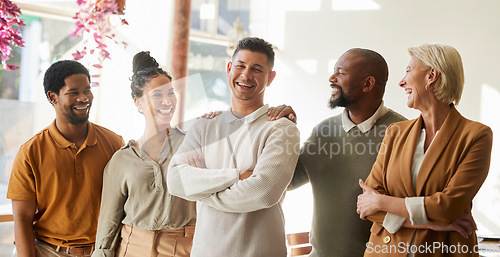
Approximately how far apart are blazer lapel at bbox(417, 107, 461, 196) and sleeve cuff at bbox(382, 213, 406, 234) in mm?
104

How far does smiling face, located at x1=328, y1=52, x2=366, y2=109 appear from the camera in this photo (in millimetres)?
1974

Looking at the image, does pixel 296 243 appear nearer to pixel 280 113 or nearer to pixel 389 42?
pixel 280 113

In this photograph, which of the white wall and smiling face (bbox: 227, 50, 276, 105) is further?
the white wall

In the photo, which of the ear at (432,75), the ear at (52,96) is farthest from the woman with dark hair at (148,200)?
the ear at (432,75)

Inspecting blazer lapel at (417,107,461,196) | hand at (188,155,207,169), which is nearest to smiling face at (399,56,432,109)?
blazer lapel at (417,107,461,196)

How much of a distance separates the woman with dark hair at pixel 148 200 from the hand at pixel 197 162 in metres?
0.25

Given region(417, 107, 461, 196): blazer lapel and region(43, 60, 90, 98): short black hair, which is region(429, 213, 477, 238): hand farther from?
region(43, 60, 90, 98): short black hair

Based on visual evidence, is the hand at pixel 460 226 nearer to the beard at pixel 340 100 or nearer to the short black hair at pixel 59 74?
the beard at pixel 340 100

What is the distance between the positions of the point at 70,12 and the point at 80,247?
11.3 ft

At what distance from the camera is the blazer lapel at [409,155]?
1.58 metres

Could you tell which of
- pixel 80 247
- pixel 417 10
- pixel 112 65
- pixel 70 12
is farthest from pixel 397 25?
pixel 80 247

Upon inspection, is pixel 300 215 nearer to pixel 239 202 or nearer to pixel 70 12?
pixel 70 12

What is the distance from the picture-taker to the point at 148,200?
2.06 m

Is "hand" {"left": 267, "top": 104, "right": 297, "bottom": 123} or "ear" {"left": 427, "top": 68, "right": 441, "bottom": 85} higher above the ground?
"ear" {"left": 427, "top": 68, "right": 441, "bottom": 85}
